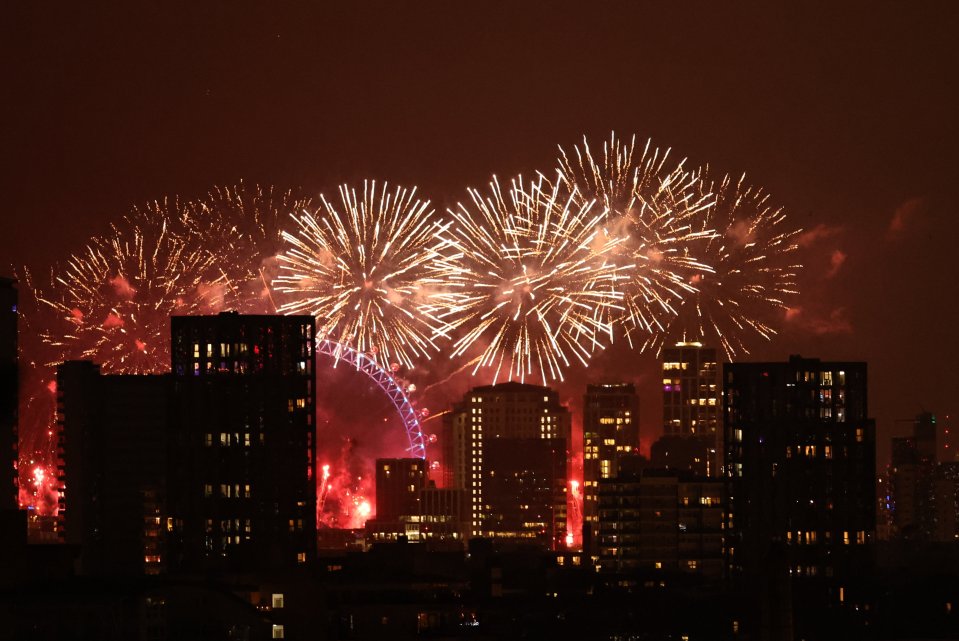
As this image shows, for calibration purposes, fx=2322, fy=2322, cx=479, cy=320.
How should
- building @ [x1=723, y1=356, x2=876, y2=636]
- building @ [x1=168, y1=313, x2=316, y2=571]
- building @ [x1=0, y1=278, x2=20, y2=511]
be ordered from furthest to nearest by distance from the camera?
1. building @ [x1=723, y1=356, x2=876, y2=636]
2. building @ [x1=168, y1=313, x2=316, y2=571]
3. building @ [x1=0, y1=278, x2=20, y2=511]

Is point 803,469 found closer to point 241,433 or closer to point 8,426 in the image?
point 241,433

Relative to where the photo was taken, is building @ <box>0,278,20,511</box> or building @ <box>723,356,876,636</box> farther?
building @ <box>723,356,876,636</box>

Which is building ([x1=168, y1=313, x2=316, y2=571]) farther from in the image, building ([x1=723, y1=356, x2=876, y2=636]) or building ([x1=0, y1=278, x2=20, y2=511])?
building ([x1=723, y1=356, x2=876, y2=636])

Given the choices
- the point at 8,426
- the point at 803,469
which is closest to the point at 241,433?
the point at 8,426

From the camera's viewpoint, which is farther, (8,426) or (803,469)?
(803,469)

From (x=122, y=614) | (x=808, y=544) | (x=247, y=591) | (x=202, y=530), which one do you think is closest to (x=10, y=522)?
(x=122, y=614)

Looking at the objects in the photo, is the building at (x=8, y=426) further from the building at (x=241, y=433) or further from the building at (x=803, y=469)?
the building at (x=803, y=469)

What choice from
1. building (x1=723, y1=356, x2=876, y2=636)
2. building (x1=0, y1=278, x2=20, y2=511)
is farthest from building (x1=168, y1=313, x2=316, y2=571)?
building (x1=723, y1=356, x2=876, y2=636)
